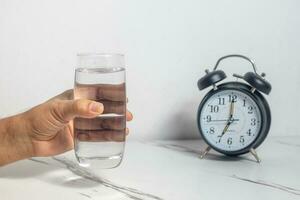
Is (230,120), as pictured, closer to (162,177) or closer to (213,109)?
(213,109)

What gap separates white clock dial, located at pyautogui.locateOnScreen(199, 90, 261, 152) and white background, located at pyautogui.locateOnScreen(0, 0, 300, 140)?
20 cm

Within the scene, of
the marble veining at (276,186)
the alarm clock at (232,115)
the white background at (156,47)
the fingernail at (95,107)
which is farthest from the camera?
the white background at (156,47)

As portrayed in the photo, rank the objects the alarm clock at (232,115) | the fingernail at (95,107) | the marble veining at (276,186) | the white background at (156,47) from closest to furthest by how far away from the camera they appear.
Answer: the fingernail at (95,107), the marble veining at (276,186), the alarm clock at (232,115), the white background at (156,47)

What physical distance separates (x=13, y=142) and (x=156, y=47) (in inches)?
19.9

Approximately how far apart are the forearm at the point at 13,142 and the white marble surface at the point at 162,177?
36 mm

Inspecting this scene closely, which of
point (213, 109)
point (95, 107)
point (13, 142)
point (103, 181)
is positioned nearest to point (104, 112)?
point (95, 107)

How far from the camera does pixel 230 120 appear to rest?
1240 millimetres

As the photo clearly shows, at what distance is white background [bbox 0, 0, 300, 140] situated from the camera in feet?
4.30

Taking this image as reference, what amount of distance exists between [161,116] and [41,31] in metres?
0.43

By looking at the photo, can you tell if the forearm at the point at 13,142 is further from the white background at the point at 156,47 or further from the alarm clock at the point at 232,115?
the alarm clock at the point at 232,115

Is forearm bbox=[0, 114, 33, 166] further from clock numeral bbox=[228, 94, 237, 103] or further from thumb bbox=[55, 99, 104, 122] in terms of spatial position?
clock numeral bbox=[228, 94, 237, 103]

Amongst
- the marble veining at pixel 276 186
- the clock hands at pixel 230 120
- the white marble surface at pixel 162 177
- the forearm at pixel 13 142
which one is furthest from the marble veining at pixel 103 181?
the clock hands at pixel 230 120

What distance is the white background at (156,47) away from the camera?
4.30 feet

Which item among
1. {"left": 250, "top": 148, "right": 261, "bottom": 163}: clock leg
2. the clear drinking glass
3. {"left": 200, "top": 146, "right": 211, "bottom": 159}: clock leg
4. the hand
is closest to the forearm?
the hand
